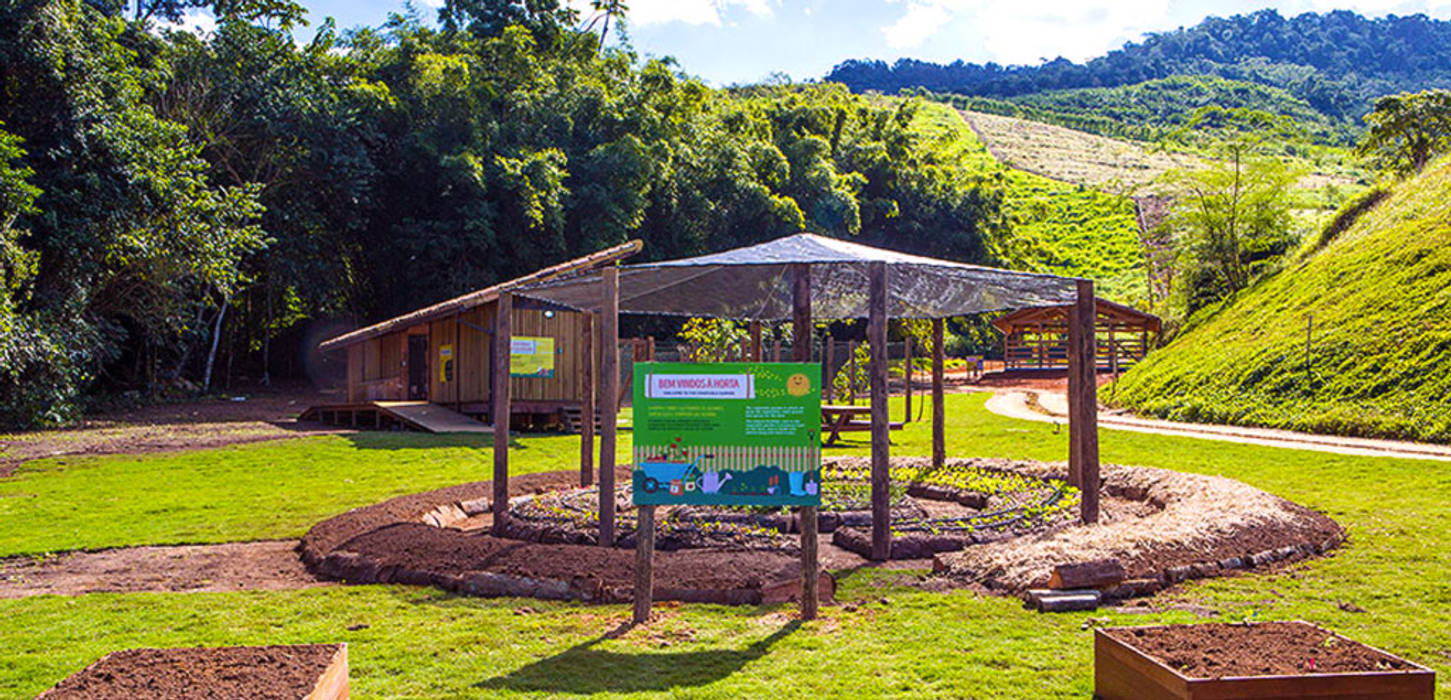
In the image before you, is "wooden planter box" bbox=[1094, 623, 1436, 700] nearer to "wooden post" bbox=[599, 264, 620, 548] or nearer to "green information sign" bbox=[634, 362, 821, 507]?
"green information sign" bbox=[634, 362, 821, 507]

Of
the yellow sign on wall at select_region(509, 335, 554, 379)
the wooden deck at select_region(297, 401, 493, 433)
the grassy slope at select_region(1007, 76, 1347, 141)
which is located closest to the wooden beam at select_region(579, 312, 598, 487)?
the wooden deck at select_region(297, 401, 493, 433)

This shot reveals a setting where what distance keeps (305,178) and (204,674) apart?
94.7 ft

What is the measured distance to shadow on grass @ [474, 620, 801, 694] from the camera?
521 cm

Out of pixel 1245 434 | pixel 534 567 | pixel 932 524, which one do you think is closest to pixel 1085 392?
pixel 932 524

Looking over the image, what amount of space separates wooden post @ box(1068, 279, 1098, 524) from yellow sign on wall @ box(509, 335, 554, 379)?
1551cm

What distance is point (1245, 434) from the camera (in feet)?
60.7

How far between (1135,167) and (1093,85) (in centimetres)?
9196

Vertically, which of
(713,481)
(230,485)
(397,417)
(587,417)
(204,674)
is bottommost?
(230,485)

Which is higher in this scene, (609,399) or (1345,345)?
(1345,345)

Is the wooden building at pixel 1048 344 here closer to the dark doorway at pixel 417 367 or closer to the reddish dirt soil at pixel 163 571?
the dark doorway at pixel 417 367

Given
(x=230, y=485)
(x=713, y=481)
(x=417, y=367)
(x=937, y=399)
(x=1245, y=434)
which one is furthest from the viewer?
(x=417, y=367)

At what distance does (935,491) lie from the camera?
12.6 metres

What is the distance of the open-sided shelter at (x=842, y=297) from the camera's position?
337 inches

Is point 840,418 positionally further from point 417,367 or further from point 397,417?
point 417,367
